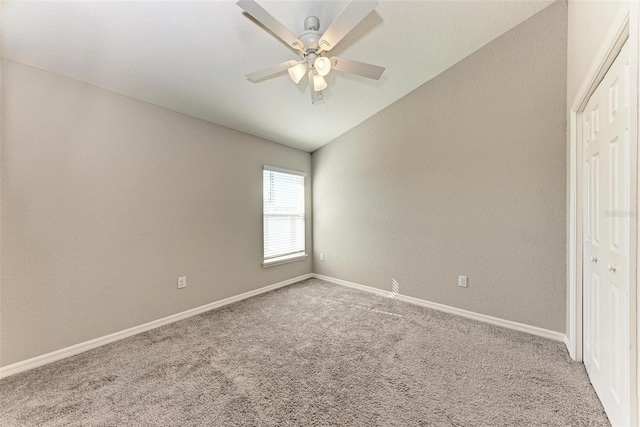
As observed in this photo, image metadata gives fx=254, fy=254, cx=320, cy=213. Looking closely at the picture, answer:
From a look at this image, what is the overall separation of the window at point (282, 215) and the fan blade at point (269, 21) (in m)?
2.05

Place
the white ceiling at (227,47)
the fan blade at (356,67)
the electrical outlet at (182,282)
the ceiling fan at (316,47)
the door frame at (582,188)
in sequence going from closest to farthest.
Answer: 1. the door frame at (582,188)
2. the ceiling fan at (316,47)
3. the white ceiling at (227,47)
4. the fan blade at (356,67)
5. the electrical outlet at (182,282)

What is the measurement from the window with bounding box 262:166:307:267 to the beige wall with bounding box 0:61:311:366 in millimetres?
513

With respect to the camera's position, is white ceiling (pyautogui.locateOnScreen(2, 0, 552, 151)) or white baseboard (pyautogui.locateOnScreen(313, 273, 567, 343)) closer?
white ceiling (pyautogui.locateOnScreen(2, 0, 552, 151))

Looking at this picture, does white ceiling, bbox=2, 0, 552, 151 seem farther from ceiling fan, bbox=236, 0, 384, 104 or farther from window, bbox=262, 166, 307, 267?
window, bbox=262, 166, 307, 267

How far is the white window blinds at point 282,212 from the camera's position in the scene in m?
3.66

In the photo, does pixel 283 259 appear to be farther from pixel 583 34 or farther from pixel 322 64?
pixel 583 34

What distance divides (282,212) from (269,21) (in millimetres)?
2663

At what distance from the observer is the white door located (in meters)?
1.22

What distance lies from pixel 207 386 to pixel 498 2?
12.2 feet

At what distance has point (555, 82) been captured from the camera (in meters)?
2.23

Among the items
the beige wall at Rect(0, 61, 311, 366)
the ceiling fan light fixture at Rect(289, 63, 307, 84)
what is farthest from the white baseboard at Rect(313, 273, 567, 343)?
the ceiling fan light fixture at Rect(289, 63, 307, 84)

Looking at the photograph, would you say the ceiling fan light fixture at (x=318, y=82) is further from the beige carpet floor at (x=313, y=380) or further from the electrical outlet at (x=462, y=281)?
the electrical outlet at (x=462, y=281)

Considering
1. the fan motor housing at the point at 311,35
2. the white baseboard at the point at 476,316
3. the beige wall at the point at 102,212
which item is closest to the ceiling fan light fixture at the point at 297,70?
the fan motor housing at the point at 311,35

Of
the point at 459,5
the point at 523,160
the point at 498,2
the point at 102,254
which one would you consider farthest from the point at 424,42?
the point at 102,254
